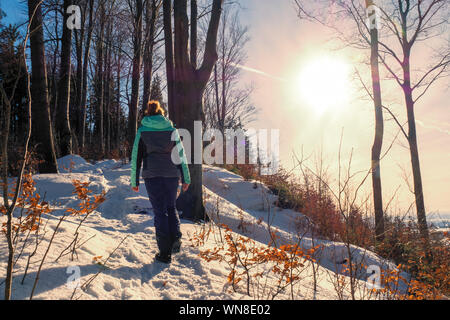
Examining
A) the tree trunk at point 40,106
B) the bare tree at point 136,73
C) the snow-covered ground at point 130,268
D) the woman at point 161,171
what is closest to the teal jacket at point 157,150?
the woman at point 161,171

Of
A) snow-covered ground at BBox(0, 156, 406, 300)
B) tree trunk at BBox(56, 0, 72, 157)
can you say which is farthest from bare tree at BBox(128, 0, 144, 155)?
snow-covered ground at BBox(0, 156, 406, 300)

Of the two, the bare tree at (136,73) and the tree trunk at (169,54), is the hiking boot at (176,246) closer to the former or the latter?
the tree trunk at (169,54)

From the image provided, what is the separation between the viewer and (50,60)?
64.4ft

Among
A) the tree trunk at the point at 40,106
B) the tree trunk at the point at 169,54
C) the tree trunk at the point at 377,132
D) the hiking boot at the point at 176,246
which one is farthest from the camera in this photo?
the tree trunk at the point at 377,132

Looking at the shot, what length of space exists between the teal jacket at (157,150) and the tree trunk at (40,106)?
434 cm

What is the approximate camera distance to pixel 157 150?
9.77 feet

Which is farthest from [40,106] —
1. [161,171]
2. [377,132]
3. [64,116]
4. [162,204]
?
[377,132]

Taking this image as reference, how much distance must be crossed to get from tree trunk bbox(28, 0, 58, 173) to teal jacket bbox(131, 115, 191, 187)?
171 inches

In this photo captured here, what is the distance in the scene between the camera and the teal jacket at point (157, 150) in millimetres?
2947

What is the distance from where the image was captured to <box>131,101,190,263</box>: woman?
2920mm

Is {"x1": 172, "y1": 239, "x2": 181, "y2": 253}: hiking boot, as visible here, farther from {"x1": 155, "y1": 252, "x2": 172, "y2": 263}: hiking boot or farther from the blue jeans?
{"x1": 155, "y1": 252, "x2": 172, "y2": 263}: hiking boot

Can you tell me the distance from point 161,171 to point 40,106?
16.5 feet

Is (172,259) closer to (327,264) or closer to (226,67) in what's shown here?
(327,264)
